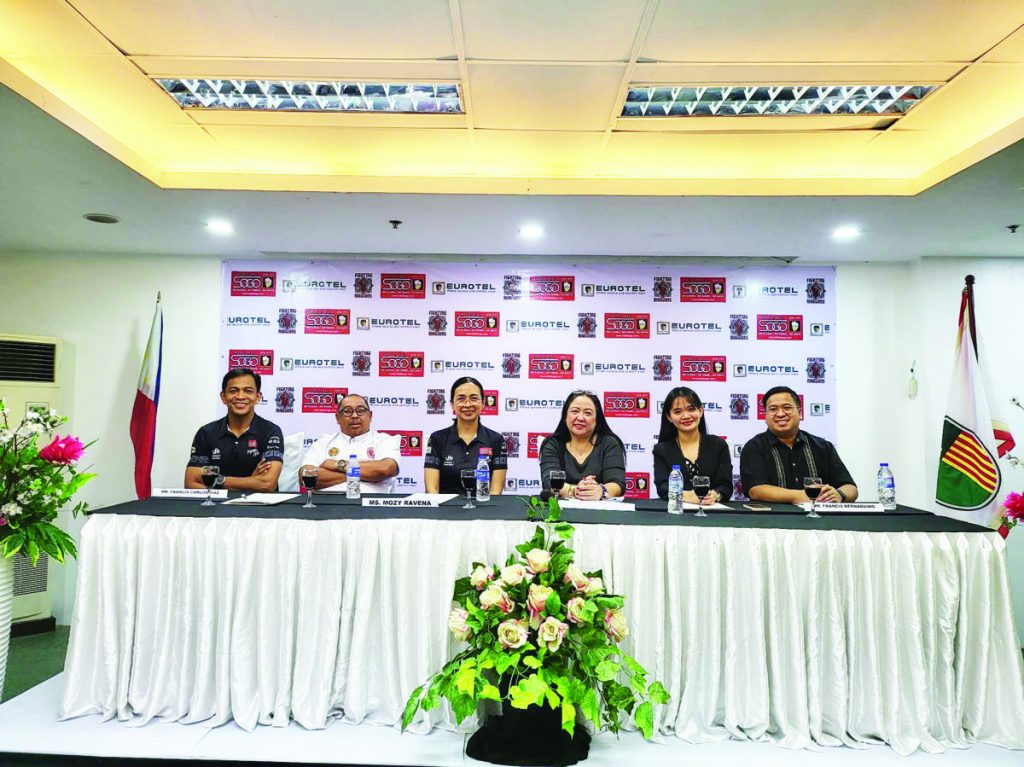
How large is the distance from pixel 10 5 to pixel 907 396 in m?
4.89

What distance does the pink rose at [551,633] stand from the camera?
1844mm

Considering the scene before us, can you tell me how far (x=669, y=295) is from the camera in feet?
14.6

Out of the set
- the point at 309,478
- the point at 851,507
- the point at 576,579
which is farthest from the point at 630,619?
the point at 309,478

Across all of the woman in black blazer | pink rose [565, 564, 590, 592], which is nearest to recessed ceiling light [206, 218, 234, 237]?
the woman in black blazer

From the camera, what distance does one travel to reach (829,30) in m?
2.16

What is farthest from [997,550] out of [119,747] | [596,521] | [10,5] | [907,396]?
[10,5]

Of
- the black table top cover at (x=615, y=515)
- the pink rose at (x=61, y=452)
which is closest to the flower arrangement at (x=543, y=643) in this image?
the black table top cover at (x=615, y=515)

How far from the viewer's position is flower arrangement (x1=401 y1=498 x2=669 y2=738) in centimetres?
185

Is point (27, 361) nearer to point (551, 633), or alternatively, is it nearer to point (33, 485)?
point (33, 485)

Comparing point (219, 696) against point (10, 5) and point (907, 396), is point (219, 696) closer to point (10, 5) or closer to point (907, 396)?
point (10, 5)

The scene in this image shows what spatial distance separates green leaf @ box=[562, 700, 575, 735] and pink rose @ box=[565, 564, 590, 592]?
308 mm

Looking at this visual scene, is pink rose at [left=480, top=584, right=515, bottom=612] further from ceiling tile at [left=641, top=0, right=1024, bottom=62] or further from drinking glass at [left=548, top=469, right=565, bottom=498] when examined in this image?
ceiling tile at [left=641, top=0, right=1024, bottom=62]

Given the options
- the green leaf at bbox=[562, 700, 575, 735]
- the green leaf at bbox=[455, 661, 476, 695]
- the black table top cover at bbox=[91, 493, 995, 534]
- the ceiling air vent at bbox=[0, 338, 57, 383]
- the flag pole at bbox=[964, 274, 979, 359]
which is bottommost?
the green leaf at bbox=[562, 700, 575, 735]

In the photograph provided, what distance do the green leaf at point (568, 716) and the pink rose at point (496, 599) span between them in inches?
11.6
